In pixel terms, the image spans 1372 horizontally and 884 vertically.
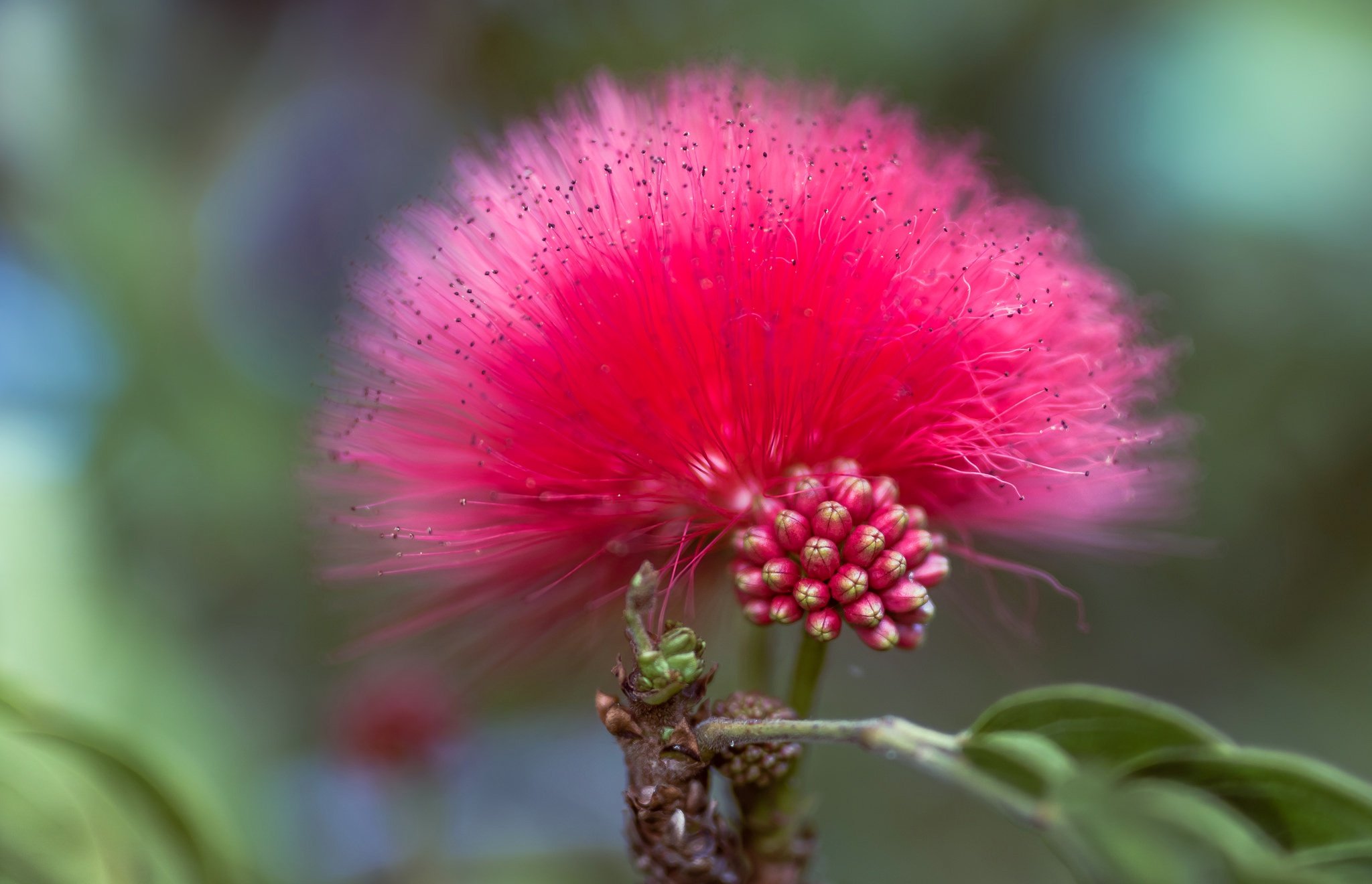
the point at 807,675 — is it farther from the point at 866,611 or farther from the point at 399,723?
the point at 399,723

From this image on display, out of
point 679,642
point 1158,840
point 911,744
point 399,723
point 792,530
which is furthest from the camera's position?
point 399,723

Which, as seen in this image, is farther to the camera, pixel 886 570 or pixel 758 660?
pixel 758 660

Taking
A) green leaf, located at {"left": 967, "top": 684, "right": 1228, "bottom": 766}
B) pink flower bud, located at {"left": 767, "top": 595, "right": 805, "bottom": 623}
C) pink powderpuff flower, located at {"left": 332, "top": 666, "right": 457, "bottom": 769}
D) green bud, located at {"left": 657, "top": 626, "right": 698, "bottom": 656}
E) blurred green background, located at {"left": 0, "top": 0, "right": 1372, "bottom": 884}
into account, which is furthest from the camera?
blurred green background, located at {"left": 0, "top": 0, "right": 1372, "bottom": 884}

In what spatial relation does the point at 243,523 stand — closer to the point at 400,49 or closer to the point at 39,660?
the point at 39,660

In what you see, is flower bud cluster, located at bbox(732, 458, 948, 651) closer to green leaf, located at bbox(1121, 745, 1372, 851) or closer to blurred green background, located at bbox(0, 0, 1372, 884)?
green leaf, located at bbox(1121, 745, 1372, 851)

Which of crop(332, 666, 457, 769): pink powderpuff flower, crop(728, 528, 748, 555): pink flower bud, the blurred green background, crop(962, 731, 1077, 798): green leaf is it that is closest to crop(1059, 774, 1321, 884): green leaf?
crop(962, 731, 1077, 798): green leaf

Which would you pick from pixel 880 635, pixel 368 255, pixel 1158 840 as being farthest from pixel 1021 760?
pixel 368 255
